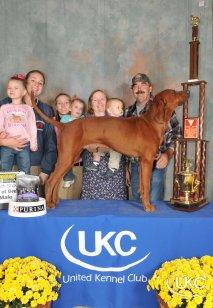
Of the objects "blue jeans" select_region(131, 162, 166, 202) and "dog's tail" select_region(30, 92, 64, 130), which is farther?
"blue jeans" select_region(131, 162, 166, 202)

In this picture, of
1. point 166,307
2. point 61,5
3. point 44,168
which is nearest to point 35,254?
point 166,307

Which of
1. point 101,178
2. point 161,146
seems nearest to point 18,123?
point 101,178

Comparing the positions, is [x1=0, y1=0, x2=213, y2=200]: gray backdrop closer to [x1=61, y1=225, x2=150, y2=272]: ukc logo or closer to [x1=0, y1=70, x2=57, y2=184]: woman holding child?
[x1=0, y1=70, x2=57, y2=184]: woman holding child

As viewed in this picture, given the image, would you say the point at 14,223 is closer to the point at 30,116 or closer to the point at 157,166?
the point at 30,116

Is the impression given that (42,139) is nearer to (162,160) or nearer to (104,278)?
(162,160)

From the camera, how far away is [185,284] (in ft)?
4.90

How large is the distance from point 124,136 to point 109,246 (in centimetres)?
61

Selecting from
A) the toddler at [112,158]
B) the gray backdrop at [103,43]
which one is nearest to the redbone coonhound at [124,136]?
the toddler at [112,158]

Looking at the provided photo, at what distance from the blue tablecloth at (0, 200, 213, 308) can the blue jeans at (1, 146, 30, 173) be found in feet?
2.33

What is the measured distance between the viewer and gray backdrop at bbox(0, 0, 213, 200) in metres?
3.24

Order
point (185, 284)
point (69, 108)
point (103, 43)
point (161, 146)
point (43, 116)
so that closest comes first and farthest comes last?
point (185, 284) < point (43, 116) < point (161, 146) < point (69, 108) < point (103, 43)

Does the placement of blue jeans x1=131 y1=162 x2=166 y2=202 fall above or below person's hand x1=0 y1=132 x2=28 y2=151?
below

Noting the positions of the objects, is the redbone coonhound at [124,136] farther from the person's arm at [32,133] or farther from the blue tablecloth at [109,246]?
the person's arm at [32,133]

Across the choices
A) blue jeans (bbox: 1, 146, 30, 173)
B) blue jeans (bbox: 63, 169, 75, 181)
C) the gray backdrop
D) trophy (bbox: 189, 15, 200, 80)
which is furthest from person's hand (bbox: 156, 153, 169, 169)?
the gray backdrop
